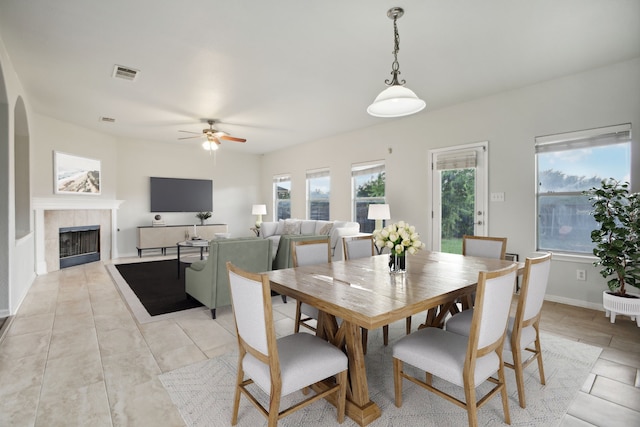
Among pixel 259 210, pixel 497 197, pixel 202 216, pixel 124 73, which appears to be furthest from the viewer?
pixel 259 210

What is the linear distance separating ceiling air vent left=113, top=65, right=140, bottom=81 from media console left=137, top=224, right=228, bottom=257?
4.27m

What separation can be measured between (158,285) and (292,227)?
10.5 feet

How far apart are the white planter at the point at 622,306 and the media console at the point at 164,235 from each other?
7357mm

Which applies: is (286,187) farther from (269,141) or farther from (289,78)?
(289,78)

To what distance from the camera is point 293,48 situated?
10.2 feet

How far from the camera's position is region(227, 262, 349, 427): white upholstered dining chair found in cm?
145

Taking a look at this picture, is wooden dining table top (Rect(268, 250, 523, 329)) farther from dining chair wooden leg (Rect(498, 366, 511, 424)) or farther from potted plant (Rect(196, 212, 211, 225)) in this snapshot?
potted plant (Rect(196, 212, 211, 225))

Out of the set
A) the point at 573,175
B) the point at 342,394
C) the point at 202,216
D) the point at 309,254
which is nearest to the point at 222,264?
the point at 309,254

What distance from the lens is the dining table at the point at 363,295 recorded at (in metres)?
1.55

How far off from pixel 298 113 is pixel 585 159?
3.87 metres

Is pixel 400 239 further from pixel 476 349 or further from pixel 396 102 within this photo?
pixel 396 102

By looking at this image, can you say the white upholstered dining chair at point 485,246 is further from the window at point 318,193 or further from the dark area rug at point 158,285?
the window at point 318,193

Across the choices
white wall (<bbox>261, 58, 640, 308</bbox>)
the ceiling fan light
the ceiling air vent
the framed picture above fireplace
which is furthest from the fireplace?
white wall (<bbox>261, 58, 640, 308</bbox>)

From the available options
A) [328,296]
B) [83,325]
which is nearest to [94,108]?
[83,325]
